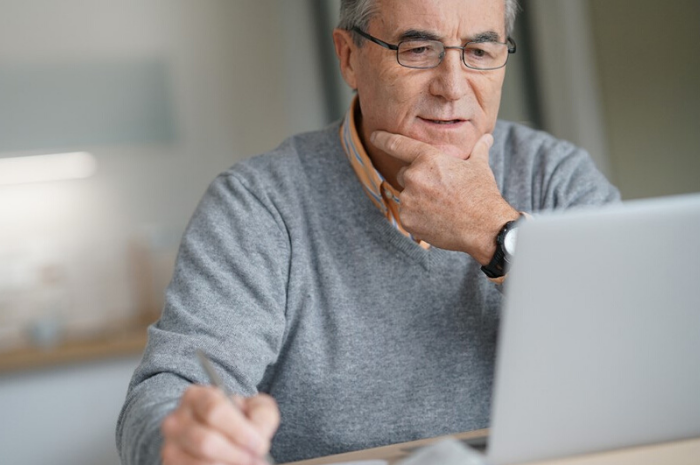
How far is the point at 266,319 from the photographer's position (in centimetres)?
125

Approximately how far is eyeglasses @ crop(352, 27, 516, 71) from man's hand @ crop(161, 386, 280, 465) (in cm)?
78


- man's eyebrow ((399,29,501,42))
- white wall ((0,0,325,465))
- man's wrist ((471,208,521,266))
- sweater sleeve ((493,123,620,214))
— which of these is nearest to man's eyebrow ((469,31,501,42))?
man's eyebrow ((399,29,501,42))

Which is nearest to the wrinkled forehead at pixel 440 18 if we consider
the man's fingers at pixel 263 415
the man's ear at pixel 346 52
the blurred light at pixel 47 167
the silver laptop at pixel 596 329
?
the man's ear at pixel 346 52

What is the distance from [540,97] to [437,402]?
217 cm

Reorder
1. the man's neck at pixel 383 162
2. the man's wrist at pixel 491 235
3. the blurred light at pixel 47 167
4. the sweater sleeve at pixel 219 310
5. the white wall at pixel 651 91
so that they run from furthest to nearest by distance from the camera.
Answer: the blurred light at pixel 47 167, the white wall at pixel 651 91, the man's neck at pixel 383 162, the man's wrist at pixel 491 235, the sweater sleeve at pixel 219 310

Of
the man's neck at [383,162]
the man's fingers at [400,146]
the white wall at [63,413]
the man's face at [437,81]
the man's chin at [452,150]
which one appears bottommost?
the white wall at [63,413]

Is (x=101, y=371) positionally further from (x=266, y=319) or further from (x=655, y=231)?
(x=655, y=231)

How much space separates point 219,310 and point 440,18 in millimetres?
599

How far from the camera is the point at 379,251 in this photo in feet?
4.57

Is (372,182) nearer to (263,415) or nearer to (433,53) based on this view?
(433,53)

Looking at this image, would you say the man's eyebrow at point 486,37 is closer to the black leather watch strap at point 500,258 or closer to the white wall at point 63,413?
the black leather watch strap at point 500,258

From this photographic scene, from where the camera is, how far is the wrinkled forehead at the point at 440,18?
1.34 m

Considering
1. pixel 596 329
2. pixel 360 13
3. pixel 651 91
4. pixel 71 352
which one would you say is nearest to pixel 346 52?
pixel 360 13

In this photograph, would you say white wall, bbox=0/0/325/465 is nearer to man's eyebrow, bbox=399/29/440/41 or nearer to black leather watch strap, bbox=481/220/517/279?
man's eyebrow, bbox=399/29/440/41
